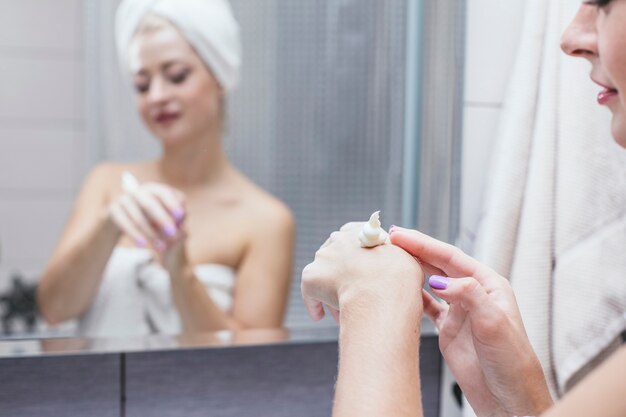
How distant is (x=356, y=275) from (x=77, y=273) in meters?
0.55

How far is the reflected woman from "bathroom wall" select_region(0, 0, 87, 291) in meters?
0.04

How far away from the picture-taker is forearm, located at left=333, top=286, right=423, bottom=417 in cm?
62

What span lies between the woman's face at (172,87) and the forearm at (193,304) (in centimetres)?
21

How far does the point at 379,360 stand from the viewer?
64cm

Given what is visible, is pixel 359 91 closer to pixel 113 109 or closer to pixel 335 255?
pixel 113 109

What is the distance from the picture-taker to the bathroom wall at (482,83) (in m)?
1.25

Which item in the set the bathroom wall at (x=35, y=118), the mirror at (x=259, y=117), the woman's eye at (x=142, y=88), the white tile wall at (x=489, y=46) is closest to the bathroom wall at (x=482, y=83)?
the white tile wall at (x=489, y=46)

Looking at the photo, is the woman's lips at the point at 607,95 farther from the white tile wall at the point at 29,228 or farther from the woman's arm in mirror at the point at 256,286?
the white tile wall at the point at 29,228

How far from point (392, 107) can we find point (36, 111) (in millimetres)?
563

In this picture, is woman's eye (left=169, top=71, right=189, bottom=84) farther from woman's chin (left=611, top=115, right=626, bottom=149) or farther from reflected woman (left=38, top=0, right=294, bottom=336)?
woman's chin (left=611, top=115, right=626, bottom=149)

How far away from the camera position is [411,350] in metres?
0.66

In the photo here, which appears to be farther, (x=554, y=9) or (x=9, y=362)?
(x=554, y=9)

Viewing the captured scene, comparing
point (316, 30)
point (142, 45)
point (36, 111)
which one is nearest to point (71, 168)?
point (36, 111)

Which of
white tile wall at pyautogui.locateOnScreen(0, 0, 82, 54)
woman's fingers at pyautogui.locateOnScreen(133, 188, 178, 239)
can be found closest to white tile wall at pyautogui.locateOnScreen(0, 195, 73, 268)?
woman's fingers at pyautogui.locateOnScreen(133, 188, 178, 239)
